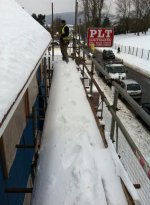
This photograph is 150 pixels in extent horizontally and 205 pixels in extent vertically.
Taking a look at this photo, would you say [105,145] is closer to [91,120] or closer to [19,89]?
[91,120]

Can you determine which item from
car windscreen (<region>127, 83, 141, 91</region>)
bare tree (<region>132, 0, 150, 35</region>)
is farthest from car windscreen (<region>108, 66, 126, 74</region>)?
→ bare tree (<region>132, 0, 150, 35</region>)

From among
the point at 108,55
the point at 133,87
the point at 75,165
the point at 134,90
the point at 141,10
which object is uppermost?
the point at 141,10

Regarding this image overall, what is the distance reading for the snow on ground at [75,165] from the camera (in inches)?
148

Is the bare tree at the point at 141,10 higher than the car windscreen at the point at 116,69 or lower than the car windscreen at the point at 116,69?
higher

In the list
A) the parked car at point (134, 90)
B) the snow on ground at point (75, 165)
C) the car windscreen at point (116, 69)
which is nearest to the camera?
the snow on ground at point (75, 165)

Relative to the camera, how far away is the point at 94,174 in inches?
163

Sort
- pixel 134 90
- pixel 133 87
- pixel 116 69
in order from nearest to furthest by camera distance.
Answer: pixel 134 90 < pixel 133 87 < pixel 116 69

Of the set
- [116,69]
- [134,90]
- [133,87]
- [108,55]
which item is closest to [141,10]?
[108,55]

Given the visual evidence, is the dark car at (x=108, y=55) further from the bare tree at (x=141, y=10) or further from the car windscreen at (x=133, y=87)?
the bare tree at (x=141, y=10)

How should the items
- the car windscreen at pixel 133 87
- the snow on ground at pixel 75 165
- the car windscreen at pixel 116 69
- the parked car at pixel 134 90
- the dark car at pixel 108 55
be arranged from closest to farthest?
the snow on ground at pixel 75 165 → the parked car at pixel 134 90 → the car windscreen at pixel 133 87 → the car windscreen at pixel 116 69 → the dark car at pixel 108 55

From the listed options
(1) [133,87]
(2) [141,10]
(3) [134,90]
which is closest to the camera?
(3) [134,90]

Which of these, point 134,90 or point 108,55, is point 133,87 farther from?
point 108,55

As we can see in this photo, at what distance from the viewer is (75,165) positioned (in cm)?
445

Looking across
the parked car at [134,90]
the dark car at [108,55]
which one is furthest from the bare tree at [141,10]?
the parked car at [134,90]
